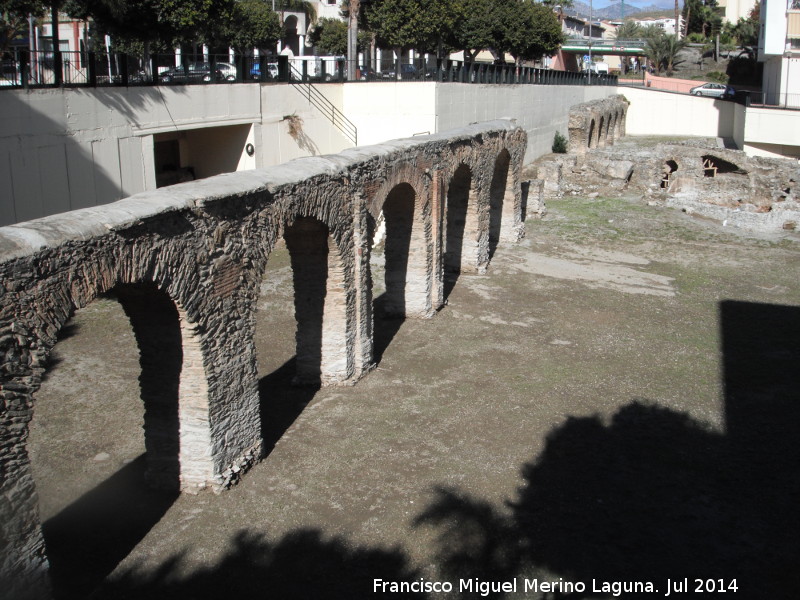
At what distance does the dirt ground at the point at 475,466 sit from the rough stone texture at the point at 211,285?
1.93 ft

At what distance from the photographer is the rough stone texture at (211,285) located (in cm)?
534

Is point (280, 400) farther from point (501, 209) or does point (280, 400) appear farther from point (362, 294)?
point (501, 209)

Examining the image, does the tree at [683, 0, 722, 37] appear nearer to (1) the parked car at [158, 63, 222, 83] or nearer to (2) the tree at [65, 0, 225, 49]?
(2) the tree at [65, 0, 225, 49]

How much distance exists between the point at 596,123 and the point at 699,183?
11790 millimetres

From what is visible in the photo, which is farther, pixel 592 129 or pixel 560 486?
pixel 592 129

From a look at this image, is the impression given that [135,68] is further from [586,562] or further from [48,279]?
[586,562]

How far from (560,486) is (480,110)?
59.4 feet

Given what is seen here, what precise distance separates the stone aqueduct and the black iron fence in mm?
6467

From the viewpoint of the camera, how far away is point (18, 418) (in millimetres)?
5285

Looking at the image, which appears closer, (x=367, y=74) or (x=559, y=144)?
(x=367, y=74)

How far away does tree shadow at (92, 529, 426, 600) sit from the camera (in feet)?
20.8

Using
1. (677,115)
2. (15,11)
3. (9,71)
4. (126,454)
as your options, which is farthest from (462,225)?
(677,115)

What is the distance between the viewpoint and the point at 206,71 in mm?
17656

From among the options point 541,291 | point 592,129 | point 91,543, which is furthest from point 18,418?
point 592,129
